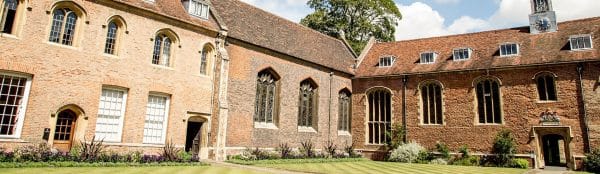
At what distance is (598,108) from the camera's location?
21484mm

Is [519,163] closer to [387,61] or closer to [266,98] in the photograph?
[387,61]

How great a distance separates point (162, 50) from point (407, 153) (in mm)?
16588

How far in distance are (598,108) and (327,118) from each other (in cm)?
1607

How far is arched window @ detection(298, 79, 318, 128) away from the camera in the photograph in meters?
25.8

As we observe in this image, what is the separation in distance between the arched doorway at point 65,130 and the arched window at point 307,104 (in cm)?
1352

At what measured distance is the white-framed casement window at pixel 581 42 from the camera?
75.0ft

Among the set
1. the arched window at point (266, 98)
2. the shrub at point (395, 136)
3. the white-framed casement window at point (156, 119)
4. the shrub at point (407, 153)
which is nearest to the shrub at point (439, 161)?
the shrub at point (407, 153)

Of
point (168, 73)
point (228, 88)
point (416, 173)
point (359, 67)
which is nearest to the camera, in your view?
point (416, 173)

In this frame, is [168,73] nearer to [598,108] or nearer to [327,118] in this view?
[327,118]

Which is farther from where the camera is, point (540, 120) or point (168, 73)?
point (540, 120)

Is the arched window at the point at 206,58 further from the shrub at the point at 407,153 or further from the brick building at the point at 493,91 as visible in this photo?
the shrub at the point at 407,153

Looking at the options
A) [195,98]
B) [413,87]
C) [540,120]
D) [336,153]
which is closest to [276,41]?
[195,98]

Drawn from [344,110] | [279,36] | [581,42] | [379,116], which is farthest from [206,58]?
[581,42]

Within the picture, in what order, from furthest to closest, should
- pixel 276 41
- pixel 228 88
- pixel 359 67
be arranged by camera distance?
pixel 359 67 → pixel 276 41 → pixel 228 88
